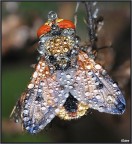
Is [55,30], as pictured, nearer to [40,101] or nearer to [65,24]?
[65,24]

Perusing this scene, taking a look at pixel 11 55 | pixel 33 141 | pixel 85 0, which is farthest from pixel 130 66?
pixel 11 55

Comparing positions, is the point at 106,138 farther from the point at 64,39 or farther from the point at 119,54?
the point at 64,39

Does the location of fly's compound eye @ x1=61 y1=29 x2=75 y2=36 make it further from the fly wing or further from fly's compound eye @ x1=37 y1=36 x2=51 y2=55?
the fly wing

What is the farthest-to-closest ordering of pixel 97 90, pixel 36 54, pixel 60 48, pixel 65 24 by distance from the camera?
1. pixel 36 54
2. pixel 65 24
3. pixel 60 48
4. pixel 97 90

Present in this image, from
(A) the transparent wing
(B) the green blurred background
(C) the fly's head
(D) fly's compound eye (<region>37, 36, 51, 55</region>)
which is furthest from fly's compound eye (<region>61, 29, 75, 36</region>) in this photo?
(B) the green blurred background

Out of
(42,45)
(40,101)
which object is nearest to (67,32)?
(42,45)

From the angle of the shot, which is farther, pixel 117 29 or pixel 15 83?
pixel 117 29

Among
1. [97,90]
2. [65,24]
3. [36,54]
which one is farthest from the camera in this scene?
[36,54]
